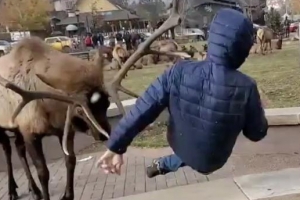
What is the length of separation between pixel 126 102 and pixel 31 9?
30099mm

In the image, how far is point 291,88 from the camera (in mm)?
11617

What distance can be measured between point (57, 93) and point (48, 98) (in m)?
0.11

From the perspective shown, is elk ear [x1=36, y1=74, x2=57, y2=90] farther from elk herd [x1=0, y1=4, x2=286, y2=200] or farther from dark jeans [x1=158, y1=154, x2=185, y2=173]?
dark jeans [x1=158, y1=154, x2=185, y2=173]

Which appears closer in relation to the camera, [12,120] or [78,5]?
[12,120]

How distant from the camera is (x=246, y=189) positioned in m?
5.35

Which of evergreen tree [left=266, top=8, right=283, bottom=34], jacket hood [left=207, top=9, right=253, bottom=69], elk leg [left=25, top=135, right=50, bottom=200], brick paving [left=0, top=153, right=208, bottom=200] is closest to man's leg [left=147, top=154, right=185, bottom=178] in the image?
jacket hood [left=207, top=9, right=253, bottom=69]

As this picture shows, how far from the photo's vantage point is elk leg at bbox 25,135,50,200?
6152 millimetres

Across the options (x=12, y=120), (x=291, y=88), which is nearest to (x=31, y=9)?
(x=291, y=88)

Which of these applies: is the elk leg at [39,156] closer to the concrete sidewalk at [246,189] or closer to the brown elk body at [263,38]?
the concrete sidewalk at [246,189]

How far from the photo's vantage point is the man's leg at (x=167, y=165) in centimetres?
365

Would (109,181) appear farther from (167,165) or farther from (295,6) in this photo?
(295,6)

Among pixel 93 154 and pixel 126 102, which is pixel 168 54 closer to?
pixel 93 154

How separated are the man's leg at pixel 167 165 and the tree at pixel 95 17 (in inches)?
1390

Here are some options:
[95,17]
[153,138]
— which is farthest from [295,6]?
[153,138]
